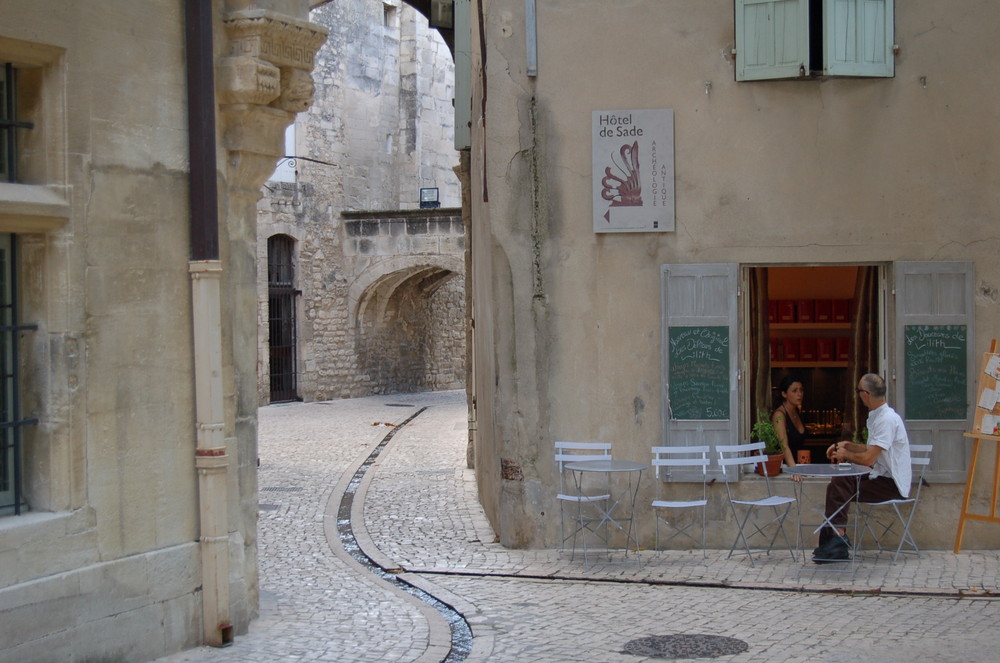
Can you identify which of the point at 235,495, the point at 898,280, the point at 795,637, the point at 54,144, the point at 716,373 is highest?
the point at 54,144

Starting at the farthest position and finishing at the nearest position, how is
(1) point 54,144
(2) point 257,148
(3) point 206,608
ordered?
1. (2) point 257,148
2. (3) point 206,608
3. (1) point 54,144

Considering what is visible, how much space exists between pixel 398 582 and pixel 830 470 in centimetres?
325

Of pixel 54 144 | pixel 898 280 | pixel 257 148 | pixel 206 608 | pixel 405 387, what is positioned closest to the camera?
pixel 54 144

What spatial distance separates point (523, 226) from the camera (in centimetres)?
945

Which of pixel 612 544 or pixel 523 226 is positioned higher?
pixel 523 226

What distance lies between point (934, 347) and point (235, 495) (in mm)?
5516

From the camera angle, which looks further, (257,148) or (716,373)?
(716,373)

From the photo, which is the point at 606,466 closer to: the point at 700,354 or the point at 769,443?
the point at 700,354

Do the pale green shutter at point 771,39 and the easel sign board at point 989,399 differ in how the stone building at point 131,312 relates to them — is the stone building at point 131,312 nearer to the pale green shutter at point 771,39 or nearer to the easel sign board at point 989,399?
the pale green shutter at point 771,39

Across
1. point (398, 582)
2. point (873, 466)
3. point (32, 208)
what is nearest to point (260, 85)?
point (32, 208)

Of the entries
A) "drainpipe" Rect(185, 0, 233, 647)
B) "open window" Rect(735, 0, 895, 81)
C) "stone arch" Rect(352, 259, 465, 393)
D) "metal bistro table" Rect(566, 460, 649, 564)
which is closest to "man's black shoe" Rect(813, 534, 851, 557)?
"metal bistro table" Rect(566, 460, 649, 564)

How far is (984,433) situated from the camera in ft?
28.8

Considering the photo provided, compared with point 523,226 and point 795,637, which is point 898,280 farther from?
point 795,637

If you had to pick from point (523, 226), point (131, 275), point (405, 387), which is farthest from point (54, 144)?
point (405, 387)
